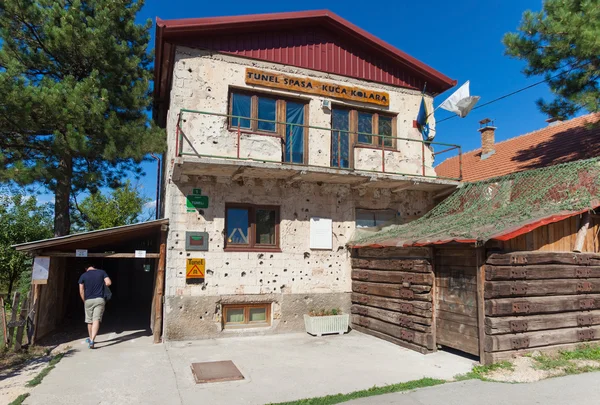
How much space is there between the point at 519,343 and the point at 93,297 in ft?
28.4

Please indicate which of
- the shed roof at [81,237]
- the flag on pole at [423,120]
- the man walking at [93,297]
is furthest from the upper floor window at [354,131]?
the man walking at [93,297]

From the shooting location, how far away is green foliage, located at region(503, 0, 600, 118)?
8.83 m

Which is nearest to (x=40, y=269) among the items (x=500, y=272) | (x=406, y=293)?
(x=406, y=293)

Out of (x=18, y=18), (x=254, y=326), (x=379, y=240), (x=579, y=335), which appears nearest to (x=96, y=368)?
(x=254, y=326)

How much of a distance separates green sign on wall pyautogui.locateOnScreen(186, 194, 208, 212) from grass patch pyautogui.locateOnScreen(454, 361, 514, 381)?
21.8ft

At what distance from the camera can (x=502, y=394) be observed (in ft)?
19.7

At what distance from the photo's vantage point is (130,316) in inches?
549

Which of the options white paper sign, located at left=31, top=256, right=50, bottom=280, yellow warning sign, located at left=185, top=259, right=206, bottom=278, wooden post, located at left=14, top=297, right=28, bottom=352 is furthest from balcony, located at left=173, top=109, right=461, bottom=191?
wooden post, located at left=14, top=297, right=28, bottom=352

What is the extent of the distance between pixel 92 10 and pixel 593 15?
14.0 metres

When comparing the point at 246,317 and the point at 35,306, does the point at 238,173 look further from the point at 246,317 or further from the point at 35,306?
the point at 35,306

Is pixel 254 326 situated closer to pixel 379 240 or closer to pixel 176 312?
pixel 176 312

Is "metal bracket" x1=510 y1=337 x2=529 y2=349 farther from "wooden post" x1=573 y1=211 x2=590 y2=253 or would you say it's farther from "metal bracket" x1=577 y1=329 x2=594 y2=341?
"wooden post" x1=573 y1=211 x2=590 y2=253

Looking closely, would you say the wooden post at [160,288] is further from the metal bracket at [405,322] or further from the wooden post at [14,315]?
the metal bracket at [405,322]

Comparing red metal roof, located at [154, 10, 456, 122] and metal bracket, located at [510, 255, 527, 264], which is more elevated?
red metal roof, located at [154, 10, 456, 122]
